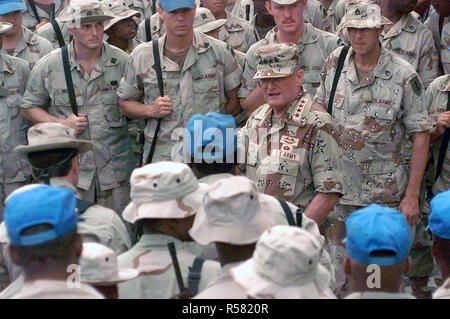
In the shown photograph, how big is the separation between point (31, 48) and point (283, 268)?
5.96 metres

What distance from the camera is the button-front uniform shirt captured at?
7.81 meters

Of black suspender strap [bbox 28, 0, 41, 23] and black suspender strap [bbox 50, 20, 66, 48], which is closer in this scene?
black suspender strap [bbox 50, 20, 66, 48]

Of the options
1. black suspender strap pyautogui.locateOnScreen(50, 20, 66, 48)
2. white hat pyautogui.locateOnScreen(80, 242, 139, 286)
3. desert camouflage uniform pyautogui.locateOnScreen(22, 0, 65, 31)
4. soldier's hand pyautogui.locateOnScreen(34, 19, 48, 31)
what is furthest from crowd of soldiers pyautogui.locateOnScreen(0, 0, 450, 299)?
desert camouflage uniform pyautogui.locateOnScreen(22, 0, 65, 31)

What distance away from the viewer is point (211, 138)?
5379mm

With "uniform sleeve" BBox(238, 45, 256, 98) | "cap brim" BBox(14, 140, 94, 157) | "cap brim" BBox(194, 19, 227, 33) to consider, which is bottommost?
"uniform sleeve" BBox(238, 45, 256, 98)

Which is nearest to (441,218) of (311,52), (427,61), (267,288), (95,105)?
(267,288)

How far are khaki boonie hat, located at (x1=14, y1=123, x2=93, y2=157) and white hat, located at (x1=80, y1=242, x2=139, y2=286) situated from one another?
1192 mm

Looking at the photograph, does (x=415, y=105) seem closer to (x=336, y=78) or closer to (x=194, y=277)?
(x=336, y=78)

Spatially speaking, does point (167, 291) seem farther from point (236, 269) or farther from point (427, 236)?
point (427, 236)

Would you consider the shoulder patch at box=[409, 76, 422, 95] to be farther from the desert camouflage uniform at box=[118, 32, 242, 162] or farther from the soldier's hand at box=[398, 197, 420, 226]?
the desert camouflage uniform at box=[118, 32, 242, 162]


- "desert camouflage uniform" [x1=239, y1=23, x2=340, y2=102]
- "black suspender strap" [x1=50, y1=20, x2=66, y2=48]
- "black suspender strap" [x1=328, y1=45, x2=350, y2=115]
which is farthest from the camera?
"black suspender strap" [x1=50, y1=20, x2=66, y2=48]

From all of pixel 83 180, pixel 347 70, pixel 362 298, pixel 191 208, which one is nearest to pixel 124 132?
pixel 83 180

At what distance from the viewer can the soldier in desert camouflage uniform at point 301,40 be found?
26.3ft

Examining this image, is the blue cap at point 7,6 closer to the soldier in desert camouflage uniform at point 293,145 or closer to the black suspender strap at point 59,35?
the black suspender strap at point 59,35
